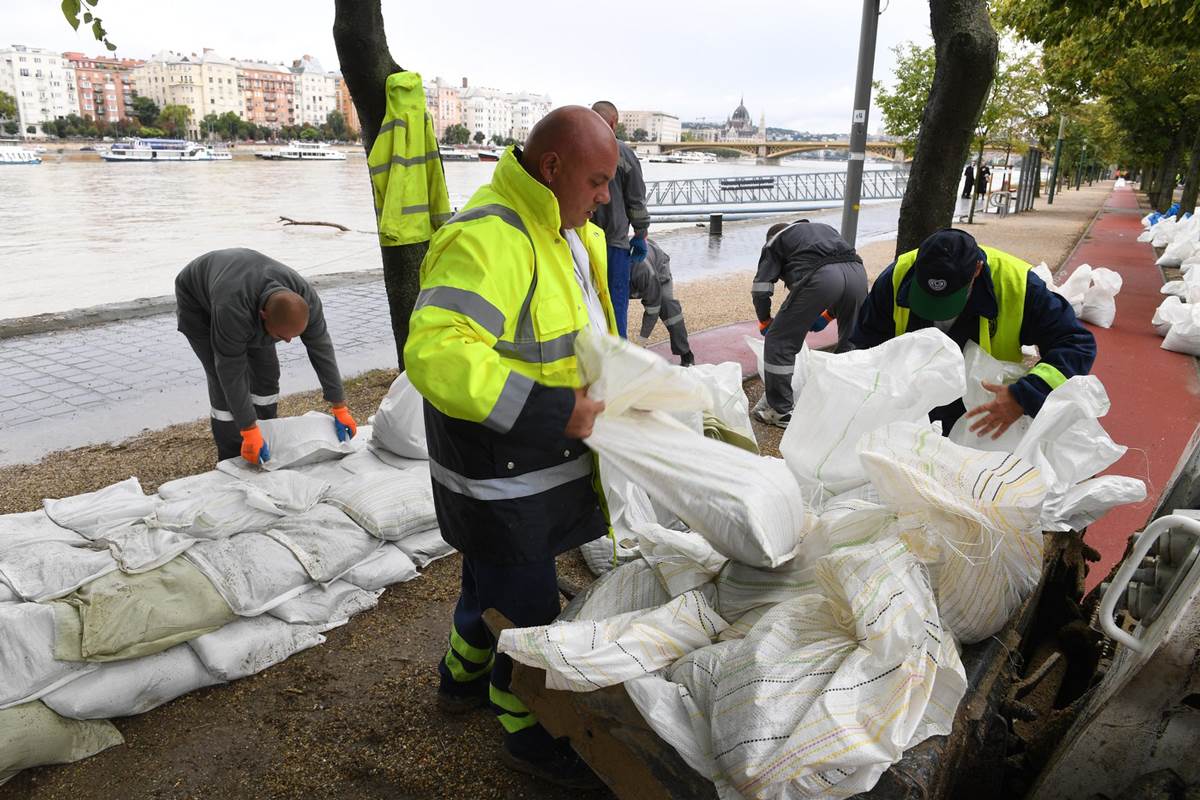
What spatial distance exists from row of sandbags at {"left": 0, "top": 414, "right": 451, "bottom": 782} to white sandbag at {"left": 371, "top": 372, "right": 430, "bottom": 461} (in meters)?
0.11

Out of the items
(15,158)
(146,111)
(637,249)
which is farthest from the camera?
(146,111)

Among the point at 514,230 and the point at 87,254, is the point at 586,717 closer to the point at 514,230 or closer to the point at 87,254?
the point at 514,230

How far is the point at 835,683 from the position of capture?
1.45 metres

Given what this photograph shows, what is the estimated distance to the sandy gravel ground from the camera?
2.26 metres

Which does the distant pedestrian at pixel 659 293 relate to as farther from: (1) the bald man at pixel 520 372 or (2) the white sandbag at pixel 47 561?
(2) the white sandbag at pixel 47 561

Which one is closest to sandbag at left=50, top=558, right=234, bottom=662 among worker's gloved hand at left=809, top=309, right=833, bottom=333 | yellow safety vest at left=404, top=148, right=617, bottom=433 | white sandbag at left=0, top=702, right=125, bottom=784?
white sandbag at left=0, top=702, right=125, bottom=784

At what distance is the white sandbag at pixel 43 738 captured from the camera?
2207 millimetres

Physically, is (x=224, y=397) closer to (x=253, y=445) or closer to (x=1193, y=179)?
(x=253, y=445)

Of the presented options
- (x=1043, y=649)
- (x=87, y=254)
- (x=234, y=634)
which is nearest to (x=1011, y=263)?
(x=1043, y=649)

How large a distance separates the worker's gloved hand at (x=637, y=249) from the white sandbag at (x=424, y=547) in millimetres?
3134

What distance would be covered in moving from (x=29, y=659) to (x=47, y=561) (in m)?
0.43

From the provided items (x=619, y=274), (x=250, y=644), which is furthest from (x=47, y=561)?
(x=619, y=274)

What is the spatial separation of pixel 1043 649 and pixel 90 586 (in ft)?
10.1

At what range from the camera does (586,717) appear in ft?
5.63
